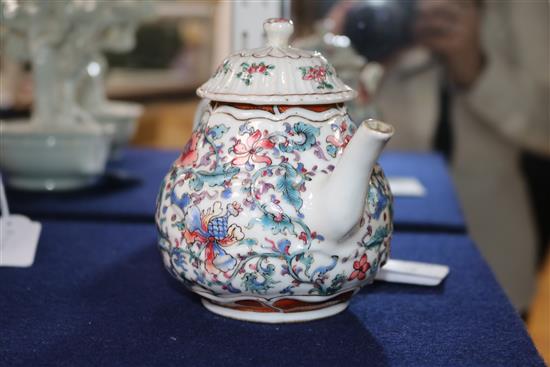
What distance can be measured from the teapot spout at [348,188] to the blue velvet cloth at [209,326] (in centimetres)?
10

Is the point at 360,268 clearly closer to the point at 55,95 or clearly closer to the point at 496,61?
the point at 55,95

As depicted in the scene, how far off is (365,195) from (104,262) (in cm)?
36

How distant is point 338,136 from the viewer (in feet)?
2.30

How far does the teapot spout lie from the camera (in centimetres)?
64

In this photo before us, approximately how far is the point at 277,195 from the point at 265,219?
0.02 meters

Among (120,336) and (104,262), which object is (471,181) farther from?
(120,336)

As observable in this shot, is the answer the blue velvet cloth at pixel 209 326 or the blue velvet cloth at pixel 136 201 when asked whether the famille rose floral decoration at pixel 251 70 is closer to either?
the blue velvet cloth at pixel 209 326

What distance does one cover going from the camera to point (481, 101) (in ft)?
7.02

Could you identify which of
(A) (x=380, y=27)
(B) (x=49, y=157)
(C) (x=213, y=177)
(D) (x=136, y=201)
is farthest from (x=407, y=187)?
(A) (x=380, y=27)

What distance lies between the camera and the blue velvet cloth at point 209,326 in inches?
24.9

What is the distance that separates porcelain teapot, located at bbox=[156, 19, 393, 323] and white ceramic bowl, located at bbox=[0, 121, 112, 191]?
1.75ft

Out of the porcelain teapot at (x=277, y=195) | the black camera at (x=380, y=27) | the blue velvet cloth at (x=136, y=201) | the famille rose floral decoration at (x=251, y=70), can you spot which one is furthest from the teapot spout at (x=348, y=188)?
the black camera at (x=380, y=27)

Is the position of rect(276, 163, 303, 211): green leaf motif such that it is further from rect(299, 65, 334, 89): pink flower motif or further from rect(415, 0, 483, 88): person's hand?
rect(415, 0, 483, 88): person's hand

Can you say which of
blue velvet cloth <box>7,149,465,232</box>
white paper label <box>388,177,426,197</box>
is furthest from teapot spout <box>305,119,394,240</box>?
white paper label <box>388,177,426,197</box>
